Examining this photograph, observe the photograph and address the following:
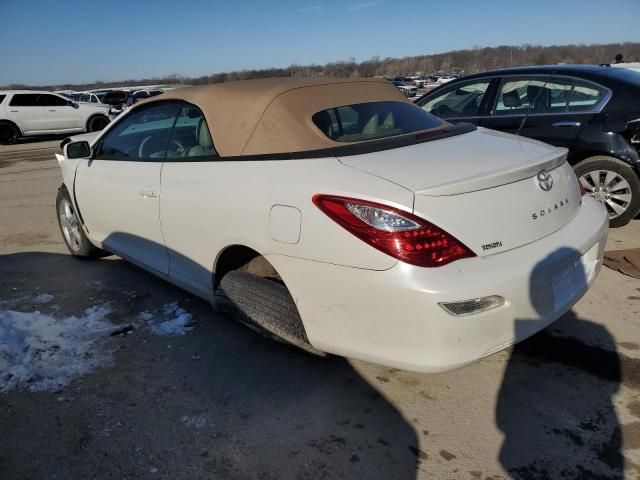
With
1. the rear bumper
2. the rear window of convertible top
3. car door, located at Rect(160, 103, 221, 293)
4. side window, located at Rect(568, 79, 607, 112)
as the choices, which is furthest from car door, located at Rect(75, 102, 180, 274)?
side window, located at Rect(568, 79, 607, 112)

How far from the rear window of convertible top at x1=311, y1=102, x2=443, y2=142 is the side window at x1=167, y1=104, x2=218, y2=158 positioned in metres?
0.72

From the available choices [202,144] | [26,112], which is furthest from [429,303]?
[26,112]

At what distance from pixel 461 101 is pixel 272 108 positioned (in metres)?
3.70

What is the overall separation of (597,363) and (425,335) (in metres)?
1.31

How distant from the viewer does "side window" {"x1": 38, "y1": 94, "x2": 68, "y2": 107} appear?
16578 millimetres

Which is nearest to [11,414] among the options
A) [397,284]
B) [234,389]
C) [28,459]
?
[28,459]

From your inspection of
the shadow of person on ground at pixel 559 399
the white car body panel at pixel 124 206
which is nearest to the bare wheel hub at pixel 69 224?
the white car body panel at pixel 124 206

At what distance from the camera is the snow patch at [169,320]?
331 centimetres

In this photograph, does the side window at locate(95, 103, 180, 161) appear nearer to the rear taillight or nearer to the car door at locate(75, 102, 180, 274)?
the car door at locate(75, 102, 180, 274)

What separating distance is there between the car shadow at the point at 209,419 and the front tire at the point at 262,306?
11.0 inches

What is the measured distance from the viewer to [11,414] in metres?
2.52

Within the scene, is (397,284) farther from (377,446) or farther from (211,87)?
(211,87)

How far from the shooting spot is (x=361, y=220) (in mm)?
2139

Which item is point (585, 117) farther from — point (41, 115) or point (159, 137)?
point (41, 115)
